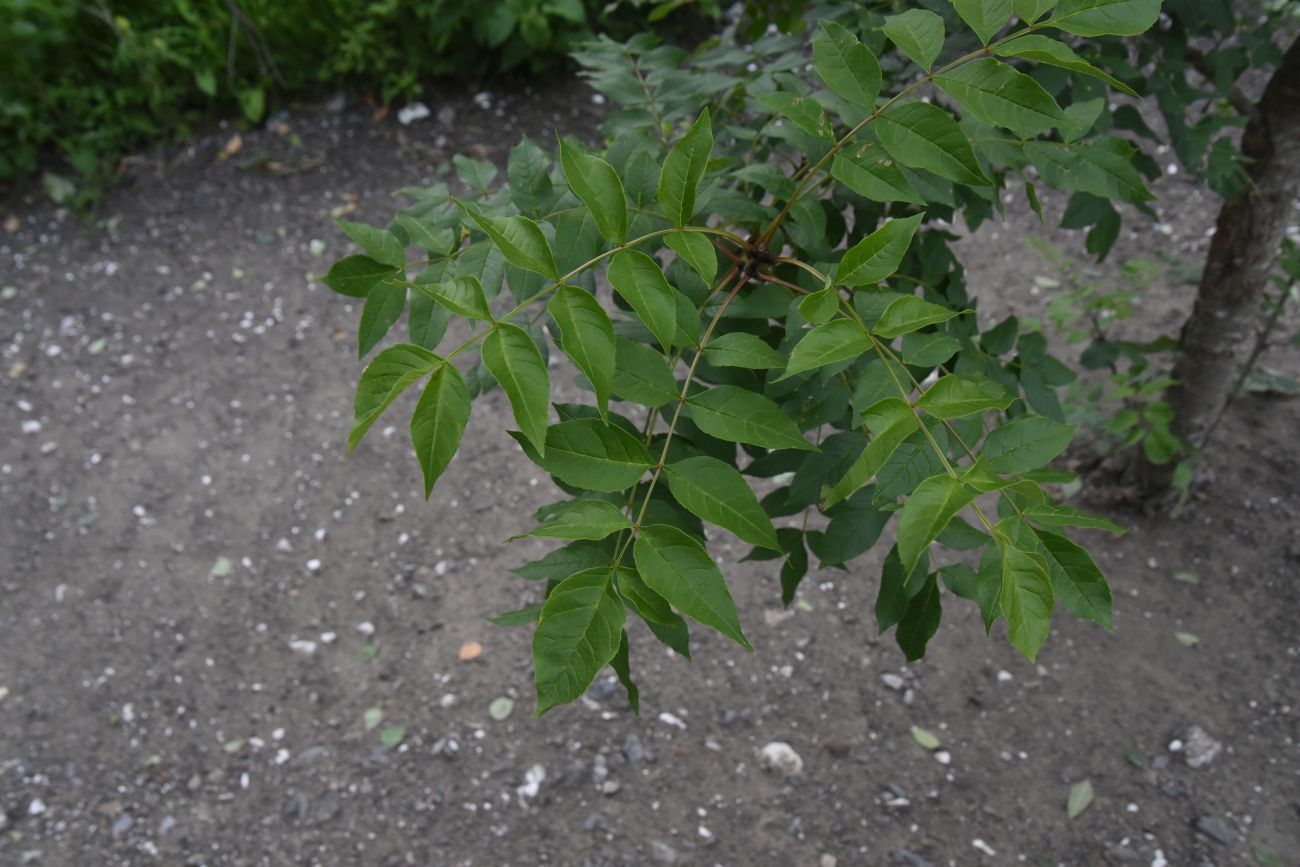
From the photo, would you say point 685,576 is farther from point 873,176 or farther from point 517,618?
point 873,176

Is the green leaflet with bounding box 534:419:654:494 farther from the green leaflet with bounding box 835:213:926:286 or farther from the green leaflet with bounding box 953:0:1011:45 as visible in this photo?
the green leaflet with bounding box 953:0:1011:45

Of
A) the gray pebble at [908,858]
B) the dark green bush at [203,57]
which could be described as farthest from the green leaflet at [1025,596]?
the dark green bush at [203,57]

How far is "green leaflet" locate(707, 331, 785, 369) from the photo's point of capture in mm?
1174

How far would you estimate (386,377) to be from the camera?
1.01m

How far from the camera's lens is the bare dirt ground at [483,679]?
8.21ft

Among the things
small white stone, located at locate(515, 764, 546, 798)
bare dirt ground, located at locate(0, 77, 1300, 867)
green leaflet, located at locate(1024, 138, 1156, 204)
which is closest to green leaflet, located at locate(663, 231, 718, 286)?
green leaflet, located at locate(1024, 138, 1156, 204)

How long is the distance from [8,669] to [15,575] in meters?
0.39

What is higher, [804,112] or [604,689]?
[804,112]

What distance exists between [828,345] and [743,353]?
13 centimetres

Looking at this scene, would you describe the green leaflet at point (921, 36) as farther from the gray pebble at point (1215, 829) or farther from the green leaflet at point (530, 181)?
the gray pebble at point (1215, 829)

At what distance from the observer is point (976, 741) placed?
2.61 metres

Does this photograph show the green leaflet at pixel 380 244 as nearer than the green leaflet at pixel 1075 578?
No

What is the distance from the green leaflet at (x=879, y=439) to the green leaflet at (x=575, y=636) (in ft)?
0.83

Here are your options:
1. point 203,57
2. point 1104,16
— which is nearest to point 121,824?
point 1104,16
